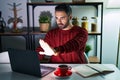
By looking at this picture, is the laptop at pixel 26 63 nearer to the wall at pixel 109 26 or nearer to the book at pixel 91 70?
the book at pixel 91 70

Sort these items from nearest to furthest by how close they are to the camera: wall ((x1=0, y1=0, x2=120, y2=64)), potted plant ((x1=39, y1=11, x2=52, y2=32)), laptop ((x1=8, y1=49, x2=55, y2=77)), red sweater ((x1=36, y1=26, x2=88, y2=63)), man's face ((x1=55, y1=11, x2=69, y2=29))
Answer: laptop ((x1=8, y1=49, x2=55, y2=77)) → red sweater ((x1=36, y1=26, x2=88, y2=63)) → man's face ((x1=55, y1=11, x2=69, y2=29)) → potted plant ((x1=39, y1=11, x2=52, y2=32)) → wall ((x1=0, y1=0, x2=120, y2=64))

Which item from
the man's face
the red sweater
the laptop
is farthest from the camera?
the man's face

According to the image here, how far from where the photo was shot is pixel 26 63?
161cm

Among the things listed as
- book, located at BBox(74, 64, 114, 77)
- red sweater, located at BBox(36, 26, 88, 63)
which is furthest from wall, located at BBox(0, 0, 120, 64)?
book, located at BBox(74, 64, 114, 77)

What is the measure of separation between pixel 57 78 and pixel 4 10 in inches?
82.6

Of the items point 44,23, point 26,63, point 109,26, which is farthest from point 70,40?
point 109,26

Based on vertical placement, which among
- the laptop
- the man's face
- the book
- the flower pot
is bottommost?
the book

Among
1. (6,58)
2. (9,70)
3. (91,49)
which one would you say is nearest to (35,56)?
Result: (9,70)

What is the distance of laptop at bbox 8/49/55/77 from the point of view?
1549 millimetres

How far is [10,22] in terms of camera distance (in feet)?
11.0

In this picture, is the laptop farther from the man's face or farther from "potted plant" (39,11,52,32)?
"potted plant" (39,11,52,32)

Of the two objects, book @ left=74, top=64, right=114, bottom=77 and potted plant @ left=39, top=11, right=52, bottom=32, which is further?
potted plant @ left=39, top=11, right=52, bottom=32

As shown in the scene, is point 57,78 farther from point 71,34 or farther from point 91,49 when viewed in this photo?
point 91,49

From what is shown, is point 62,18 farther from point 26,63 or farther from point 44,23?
point 44,23
